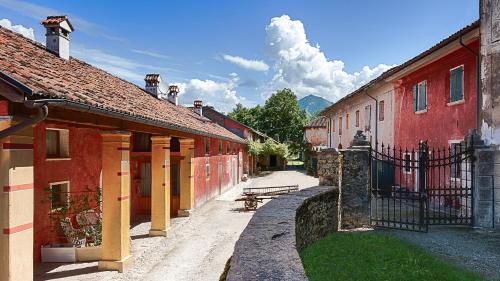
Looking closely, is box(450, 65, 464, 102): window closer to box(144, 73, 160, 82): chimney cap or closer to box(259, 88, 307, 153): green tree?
box(144, 73, 160, 82): chimney cap

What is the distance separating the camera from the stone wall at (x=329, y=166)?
9039mm

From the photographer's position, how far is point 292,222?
5121 millimetres

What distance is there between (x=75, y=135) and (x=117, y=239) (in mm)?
3608

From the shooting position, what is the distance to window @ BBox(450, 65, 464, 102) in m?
11.8

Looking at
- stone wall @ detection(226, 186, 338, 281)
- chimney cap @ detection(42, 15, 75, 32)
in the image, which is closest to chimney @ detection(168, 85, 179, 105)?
chimney cap @ detection(42, 15, 75, 32)

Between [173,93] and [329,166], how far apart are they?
14.7 meters

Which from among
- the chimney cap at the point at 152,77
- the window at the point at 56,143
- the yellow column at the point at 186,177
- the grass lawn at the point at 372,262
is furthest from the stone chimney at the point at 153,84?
the grass lawn at the point at 372,262

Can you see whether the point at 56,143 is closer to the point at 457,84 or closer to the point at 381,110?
the point at 457,84

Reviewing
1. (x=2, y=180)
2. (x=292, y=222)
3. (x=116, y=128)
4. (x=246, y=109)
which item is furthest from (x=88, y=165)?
(x=246, y=109)

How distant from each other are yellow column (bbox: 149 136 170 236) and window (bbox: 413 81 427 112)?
33.8 feet

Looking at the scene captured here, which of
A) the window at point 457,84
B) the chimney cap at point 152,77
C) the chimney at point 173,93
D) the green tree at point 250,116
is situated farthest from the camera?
the green tree at point 250,116

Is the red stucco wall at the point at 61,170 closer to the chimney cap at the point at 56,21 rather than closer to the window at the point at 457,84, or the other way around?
the chimney cap at the point at 56,21

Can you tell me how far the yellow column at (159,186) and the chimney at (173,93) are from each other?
1080cm

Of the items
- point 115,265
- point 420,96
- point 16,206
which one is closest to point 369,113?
point 420,96
